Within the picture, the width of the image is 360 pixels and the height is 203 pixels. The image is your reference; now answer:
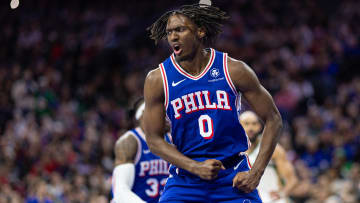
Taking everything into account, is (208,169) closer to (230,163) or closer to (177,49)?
(230,163)

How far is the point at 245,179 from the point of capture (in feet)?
13.2

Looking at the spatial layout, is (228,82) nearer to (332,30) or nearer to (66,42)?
(332,30)

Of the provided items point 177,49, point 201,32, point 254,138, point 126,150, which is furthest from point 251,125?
point 177,49

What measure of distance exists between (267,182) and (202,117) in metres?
3.18

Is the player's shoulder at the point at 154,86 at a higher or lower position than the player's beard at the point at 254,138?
higher

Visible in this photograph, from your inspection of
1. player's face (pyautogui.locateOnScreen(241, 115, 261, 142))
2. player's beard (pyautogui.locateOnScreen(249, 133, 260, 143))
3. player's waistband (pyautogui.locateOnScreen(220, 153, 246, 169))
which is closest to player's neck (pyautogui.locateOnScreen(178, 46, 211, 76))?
player's waistband (pyautogui.locateOnScreen(220, 153, 246, 169))

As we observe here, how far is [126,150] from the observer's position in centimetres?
580

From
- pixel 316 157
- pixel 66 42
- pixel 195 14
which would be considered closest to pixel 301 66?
pixel 316 157

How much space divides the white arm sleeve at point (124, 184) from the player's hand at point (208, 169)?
1.41 m

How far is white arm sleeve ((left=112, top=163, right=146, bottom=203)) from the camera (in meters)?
5.32

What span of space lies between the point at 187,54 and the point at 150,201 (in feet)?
6.93

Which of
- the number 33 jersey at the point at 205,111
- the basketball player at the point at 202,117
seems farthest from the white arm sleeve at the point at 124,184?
the number 33 jersey at the point at 205,111

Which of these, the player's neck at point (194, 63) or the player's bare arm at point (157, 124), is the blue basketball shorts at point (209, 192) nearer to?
the player's bare arm at point (157, 124)

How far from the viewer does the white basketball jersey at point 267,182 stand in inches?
271
